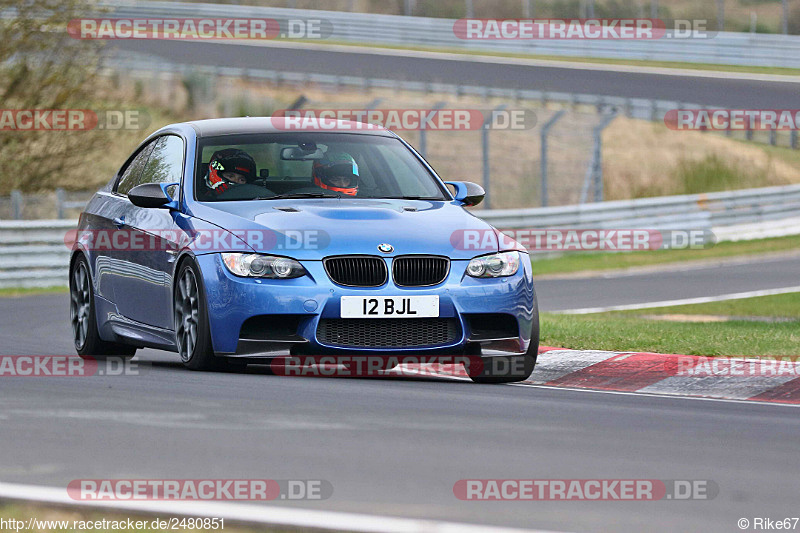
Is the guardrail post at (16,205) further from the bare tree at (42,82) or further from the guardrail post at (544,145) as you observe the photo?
the guardrail post at (544,145)

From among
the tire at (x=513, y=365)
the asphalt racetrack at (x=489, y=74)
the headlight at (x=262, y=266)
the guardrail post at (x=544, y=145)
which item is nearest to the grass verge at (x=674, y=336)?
the tire at (x=513, y=365)

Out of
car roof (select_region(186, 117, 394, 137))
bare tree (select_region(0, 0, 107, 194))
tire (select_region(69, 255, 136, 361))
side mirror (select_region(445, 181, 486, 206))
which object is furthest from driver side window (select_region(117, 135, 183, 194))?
bare tree (select_region(0, 0, 107, 194))

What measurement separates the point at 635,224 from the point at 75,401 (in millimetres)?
19888

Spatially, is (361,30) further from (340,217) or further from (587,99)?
(340,217)

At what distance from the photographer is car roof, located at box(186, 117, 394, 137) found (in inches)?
Result: 413

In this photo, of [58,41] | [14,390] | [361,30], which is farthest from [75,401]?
[361,30]

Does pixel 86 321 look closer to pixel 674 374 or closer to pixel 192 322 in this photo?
pixel 192 322

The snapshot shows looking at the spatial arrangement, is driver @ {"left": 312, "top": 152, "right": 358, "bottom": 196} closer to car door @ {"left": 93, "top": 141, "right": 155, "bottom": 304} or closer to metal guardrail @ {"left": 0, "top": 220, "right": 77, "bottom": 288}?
car door @ {"left": 93, "top": 141, "right": 155, "bottom": 304}

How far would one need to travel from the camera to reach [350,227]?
366 inches

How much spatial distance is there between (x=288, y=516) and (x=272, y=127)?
586 cm

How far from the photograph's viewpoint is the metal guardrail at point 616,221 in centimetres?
2203

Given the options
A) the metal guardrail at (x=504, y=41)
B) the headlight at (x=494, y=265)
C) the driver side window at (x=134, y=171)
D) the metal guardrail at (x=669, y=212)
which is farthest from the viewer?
the metal guardrail at (x=504, y=41)

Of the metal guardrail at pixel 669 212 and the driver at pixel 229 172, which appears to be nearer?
the driver at pixel 229 172

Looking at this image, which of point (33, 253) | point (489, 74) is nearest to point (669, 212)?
point (33, 253)
